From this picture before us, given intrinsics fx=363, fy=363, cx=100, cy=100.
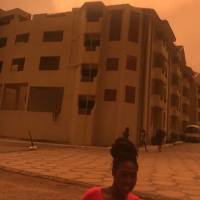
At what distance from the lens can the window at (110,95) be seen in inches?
1278

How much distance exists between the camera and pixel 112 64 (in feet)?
108

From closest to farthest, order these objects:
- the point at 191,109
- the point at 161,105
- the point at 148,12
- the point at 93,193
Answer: the point at 93,193
the point at 148,12
the point at 161,105
the point at 191,109

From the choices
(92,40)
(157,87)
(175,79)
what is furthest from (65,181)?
(175,79)

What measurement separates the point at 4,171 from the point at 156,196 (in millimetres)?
5760

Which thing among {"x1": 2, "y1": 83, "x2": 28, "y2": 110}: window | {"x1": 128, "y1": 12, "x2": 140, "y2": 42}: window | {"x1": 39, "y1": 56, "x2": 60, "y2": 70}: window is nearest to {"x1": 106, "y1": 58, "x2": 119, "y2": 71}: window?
{"x1": 128, "y1": 12, "x2": 140, "y2": 42}: window

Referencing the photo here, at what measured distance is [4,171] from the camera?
40.5 ft

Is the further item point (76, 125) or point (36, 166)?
point (76, 125)

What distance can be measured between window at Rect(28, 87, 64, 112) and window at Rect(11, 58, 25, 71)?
8.65 feet

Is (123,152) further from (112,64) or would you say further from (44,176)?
(112,64)

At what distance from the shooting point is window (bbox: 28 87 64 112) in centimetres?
3778

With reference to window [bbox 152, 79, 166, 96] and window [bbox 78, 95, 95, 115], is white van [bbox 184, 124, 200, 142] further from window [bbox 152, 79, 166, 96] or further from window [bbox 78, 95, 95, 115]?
window [bbox 78, 95, 95, 115]

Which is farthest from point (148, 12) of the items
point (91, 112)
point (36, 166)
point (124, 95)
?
point (36, 166)

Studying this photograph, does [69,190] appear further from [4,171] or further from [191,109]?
[191,109]

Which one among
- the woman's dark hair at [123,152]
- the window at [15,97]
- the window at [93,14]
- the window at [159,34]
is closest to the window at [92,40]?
the window at [93,14]
